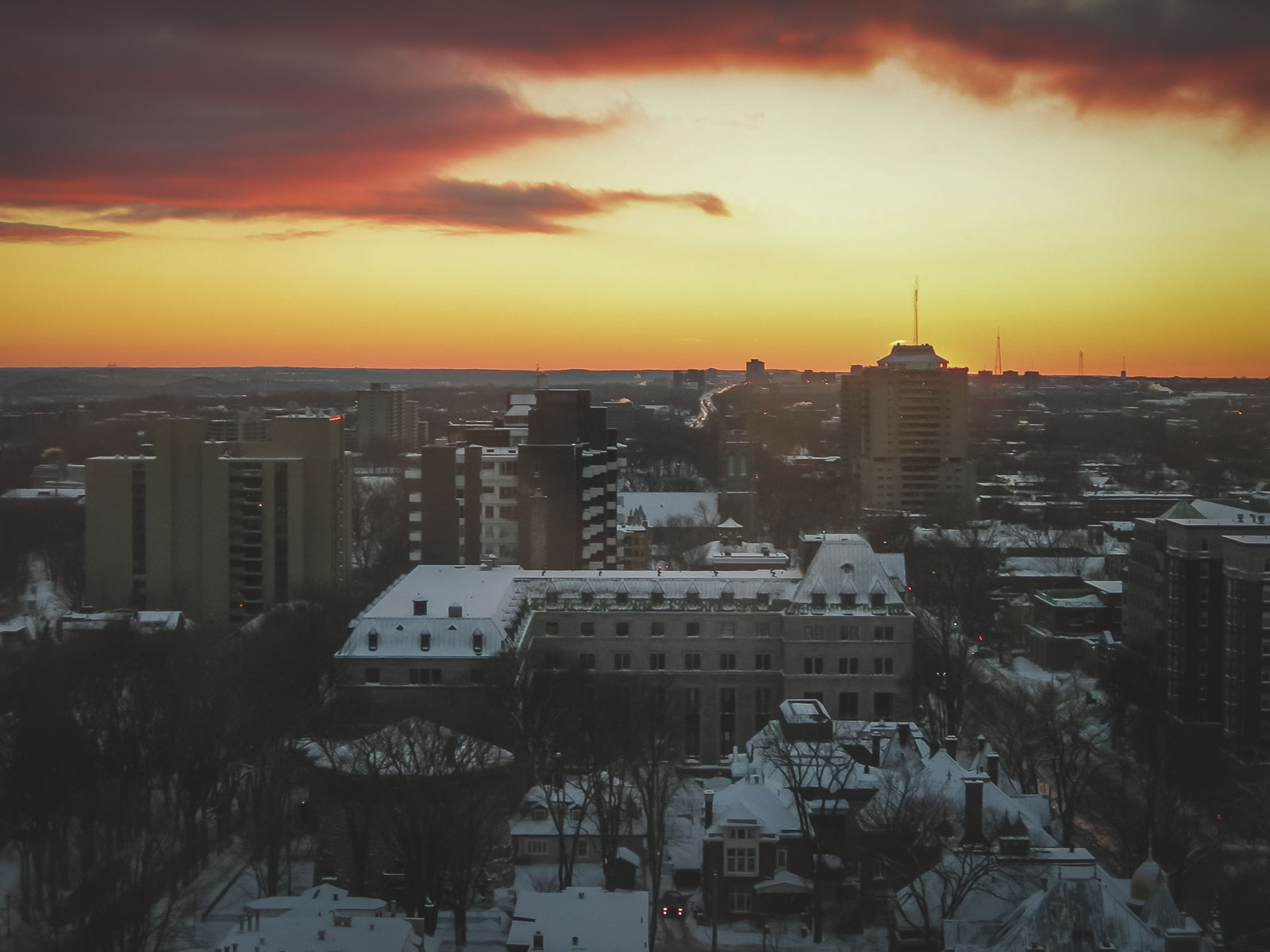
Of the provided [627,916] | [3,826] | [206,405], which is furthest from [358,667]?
[206,405]

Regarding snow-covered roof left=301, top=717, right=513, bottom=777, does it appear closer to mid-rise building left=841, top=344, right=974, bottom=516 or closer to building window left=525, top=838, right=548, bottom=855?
building window left=525, top=838, right=548, bottom=855

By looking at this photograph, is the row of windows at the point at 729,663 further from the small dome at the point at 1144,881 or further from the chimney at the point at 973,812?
the small dome at the point at 1144,881

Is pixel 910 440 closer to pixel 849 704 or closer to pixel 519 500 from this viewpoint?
pixel 519 500

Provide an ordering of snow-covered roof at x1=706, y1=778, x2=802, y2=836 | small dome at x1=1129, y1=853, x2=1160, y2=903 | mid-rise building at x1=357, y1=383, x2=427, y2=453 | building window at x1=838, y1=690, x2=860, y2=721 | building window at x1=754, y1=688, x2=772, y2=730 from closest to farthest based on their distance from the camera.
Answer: small dome at x1=1129, y1=853, x2=1160, y2=903 < snow-covered roof at x1=706, y1=778, x2=802, y2=836 < building window at x1=838, y1=690, x2=860, y2=721 < building window at x1=754, y1=688, x2=772, y2=730 < mid-rise building at x1=357, y1=383, x2=427, y2=453

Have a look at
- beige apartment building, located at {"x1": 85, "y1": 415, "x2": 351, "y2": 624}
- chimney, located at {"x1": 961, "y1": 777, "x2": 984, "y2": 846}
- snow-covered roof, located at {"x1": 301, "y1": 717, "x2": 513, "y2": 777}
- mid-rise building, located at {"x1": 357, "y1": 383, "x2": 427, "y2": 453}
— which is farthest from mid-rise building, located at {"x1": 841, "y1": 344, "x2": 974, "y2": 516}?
chimney, located at {"x1": 961, "y1": 777, "x2": 984, "y2": 846}

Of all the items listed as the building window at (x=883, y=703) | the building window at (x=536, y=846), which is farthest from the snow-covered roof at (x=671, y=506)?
the building window at (x=536, y=846)
